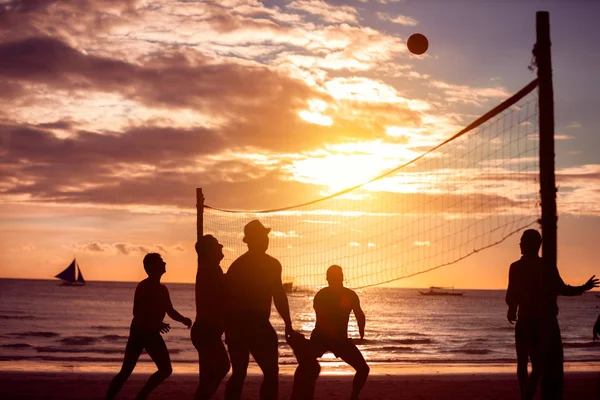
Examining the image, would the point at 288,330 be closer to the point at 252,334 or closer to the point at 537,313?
the point at 252,334

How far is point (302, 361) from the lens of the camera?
744 centimetres

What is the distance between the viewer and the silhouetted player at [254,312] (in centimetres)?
655

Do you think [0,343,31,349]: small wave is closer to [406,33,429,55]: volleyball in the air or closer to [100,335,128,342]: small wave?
[100,335,128,342]: small wave

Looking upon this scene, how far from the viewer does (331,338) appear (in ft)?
25.6

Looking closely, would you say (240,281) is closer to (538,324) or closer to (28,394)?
(538,324)

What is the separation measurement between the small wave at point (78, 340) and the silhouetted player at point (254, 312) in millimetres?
28429

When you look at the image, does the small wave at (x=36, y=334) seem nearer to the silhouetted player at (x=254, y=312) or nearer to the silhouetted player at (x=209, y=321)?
the silhouetted player at (x=209, y=321)

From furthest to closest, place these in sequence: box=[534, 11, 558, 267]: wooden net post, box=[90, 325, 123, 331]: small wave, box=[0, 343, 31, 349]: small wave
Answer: box=[90, 325, 123, 331]: small wave < box=[0, 343, 31, 349]: small wave < box=[534, 11, 558, 267]: wooden net post

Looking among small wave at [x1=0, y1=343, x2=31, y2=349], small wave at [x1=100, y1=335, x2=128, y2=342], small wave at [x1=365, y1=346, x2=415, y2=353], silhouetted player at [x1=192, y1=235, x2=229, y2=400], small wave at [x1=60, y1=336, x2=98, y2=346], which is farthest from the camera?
small wave at [x1=100, y1=335, x2=128, y2=342]

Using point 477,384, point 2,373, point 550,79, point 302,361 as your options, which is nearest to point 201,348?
point 302,361

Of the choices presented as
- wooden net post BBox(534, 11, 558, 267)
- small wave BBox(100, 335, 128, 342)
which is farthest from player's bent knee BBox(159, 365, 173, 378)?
small wave BBox(100, 335, 128, 342)

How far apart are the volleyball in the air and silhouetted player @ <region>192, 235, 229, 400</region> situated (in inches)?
232

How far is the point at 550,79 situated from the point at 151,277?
457 centimetres

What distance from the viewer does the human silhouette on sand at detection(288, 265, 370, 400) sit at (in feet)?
24.5
